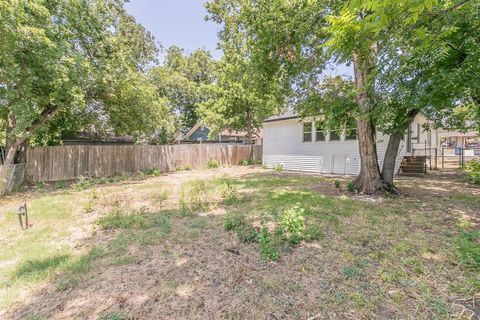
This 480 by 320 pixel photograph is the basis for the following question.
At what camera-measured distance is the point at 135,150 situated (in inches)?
560

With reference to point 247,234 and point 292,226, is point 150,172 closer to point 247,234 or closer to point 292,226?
point 247,234

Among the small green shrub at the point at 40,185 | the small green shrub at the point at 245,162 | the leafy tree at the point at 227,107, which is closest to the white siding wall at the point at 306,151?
the small green shrub at the point at 245,162

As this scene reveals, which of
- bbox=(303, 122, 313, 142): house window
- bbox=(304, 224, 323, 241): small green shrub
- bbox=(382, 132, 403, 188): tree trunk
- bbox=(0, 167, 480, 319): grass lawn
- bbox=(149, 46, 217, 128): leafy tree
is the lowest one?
bbox=(0, 167, 480, 319): grass lawn

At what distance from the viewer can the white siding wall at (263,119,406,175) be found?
39.8ft

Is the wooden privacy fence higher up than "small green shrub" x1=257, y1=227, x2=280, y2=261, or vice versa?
the wooden privacy fence

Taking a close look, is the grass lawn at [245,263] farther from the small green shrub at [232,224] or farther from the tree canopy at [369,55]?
the tree canopy at [369,55]

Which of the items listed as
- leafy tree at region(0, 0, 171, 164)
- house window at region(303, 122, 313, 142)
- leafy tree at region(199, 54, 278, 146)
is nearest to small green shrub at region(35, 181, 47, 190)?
leafy tree at region(0, 0, 171, 164)

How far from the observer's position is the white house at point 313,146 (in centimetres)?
1216

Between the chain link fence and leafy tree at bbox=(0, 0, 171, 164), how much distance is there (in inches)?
21.9

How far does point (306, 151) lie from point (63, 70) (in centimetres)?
1145

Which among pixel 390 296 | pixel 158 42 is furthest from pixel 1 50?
pixel 158 42

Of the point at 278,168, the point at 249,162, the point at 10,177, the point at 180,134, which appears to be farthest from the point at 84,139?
the point at 180,134

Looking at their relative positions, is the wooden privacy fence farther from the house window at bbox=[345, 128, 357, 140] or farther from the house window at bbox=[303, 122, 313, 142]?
the house window at bbox=[345, 128, 357, 140]

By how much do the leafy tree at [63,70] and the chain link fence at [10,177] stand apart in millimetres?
555
